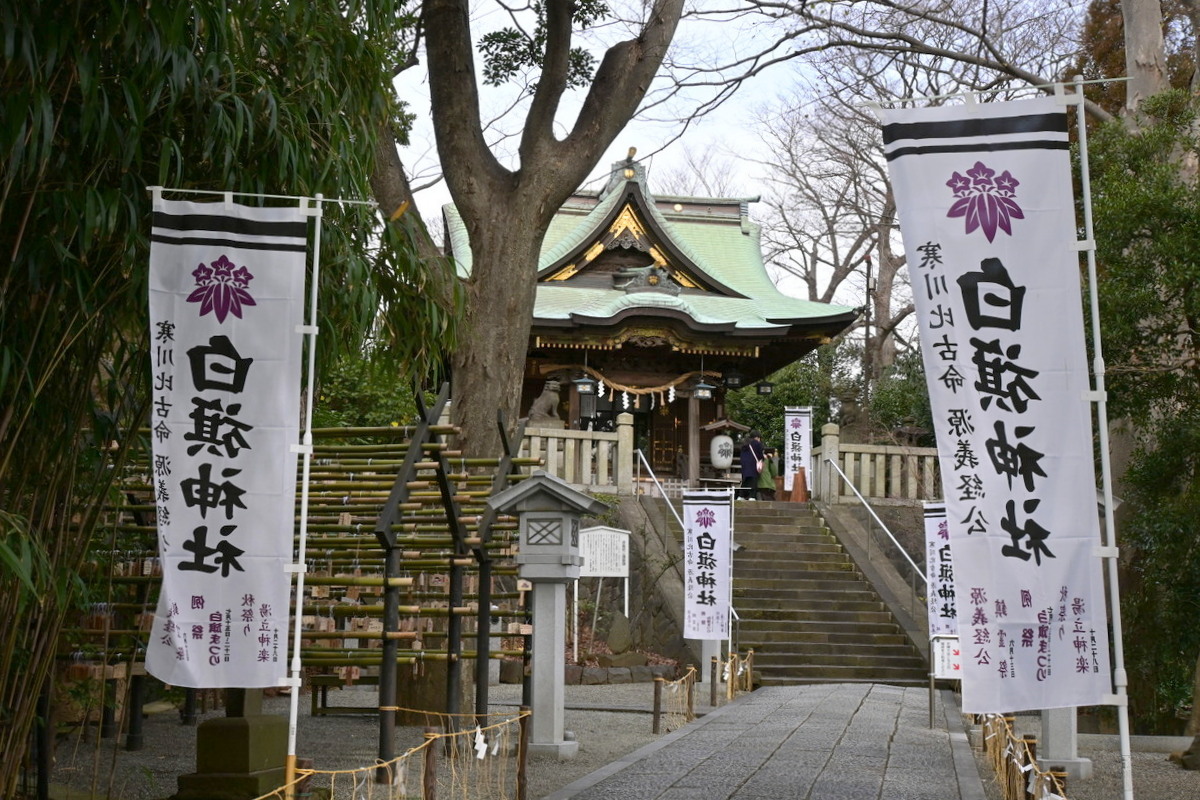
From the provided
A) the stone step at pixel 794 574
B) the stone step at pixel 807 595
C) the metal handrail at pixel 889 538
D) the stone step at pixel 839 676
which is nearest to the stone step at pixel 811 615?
the stone step at pixel 807 595

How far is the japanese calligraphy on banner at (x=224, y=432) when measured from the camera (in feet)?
17.5

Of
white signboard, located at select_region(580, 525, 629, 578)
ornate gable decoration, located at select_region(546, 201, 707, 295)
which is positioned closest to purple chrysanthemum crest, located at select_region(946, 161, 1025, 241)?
white signboard, located at select_region(580, 525, 629, 578)

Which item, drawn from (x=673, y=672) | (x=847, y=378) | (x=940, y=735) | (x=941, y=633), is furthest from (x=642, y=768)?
(x=847, y=378)

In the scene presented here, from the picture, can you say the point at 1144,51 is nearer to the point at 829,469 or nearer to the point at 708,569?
the point at 708,569

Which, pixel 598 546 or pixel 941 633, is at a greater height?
pixel 598 546

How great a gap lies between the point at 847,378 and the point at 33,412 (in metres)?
28.6

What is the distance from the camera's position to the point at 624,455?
A: 20250 millimetres

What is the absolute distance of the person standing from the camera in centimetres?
2352

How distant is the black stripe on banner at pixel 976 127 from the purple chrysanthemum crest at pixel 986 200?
0.14 metres

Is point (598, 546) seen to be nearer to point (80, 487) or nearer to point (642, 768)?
point (642, 768)

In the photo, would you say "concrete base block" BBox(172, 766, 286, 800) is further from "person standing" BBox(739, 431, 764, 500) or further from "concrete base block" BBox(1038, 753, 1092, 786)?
"person standing" BBox(739, 431, 764, 500)

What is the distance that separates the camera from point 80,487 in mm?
7270

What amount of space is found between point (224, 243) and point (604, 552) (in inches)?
455

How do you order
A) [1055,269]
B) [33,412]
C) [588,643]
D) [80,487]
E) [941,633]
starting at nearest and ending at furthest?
[1055,269], [33,412], [80,487], [941,633], [588,643]
